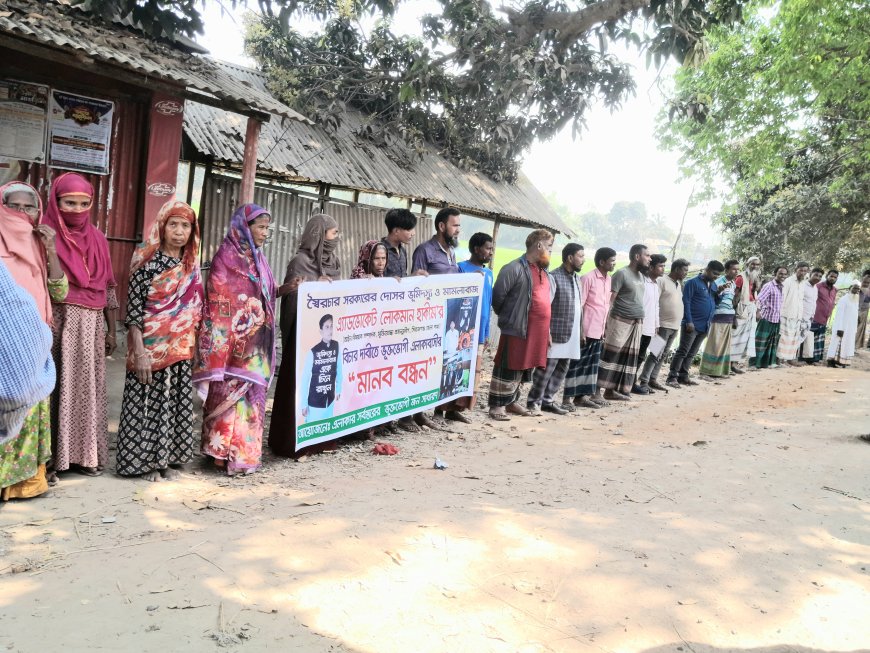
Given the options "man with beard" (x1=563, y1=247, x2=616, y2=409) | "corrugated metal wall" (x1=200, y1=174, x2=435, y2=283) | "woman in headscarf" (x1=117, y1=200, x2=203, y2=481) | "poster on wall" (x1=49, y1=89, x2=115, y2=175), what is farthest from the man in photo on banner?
"corrugated metal wall" (x1=200, y1=174, x2=435, y2=283)

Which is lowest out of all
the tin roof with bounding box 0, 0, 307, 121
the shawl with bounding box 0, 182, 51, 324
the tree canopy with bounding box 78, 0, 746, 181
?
the shawl with bounding box 0, 182, 51, 324

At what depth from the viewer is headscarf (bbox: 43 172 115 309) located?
4039 mm

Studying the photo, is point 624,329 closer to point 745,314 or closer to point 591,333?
point 591,333

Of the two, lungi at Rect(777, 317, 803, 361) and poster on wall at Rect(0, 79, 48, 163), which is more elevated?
poster on wall at Rect(0, 79, 48, 163)

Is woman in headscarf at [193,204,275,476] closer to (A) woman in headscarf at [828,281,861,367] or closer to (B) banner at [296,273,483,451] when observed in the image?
(B) banner at [296,273,483,451]

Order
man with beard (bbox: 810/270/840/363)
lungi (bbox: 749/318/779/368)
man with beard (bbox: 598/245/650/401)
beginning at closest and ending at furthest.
Answer: man with beard (bbox: 598/245/650/401)
lungi (bbox: 749/318/779/368)
man with beard (bbox: 810/270/840/363)

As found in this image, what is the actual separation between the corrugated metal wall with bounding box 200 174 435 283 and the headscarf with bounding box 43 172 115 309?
4868 mm

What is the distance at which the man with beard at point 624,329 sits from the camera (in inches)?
336

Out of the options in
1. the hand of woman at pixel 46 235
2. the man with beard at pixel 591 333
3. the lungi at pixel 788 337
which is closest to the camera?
the hand of woman at pixel 46 235

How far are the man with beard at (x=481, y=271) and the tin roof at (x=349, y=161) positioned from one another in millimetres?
3690

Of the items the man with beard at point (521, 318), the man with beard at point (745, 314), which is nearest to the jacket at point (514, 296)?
the man with beard at point (521, 318)

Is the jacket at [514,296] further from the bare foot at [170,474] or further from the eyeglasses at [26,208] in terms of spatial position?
the eyeglasses at [26,208]

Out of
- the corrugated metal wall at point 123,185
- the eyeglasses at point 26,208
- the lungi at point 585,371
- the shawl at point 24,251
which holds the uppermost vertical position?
the corrugated metal wall at point 123,185

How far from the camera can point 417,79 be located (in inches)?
448
